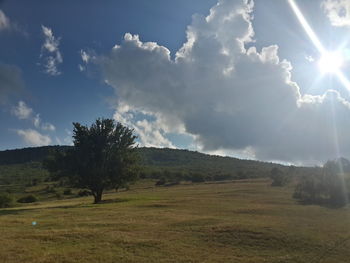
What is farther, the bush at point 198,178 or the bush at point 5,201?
the bush at point 198,178

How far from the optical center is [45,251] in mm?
16484

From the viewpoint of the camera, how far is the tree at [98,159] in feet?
162

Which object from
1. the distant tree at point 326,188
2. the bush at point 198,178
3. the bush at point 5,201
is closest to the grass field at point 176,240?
the distant tree at point 326,188

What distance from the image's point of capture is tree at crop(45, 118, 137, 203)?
162ft

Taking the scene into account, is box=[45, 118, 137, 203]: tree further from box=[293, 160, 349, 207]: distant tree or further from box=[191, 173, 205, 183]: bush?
→ box=[191, 173, 205, 183]: bush

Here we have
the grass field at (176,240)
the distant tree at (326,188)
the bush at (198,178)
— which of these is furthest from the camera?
the bush at (198,178)

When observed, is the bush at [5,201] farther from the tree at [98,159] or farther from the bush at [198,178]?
the bush at [198,178]

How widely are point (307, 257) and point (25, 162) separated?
690 feet

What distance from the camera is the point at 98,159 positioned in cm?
5138

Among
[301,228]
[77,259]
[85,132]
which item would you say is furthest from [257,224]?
[85,132]

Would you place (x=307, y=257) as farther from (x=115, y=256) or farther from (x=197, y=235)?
(x=115, y=256)

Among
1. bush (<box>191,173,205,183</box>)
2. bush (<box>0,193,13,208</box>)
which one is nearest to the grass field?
bush (<box>0,193,13,208</box>)

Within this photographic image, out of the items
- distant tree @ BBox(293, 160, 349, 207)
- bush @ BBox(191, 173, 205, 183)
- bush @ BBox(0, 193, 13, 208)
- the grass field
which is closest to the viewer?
the grass field

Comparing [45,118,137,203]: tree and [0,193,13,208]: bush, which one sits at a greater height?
[45,118,137,203]: tree
